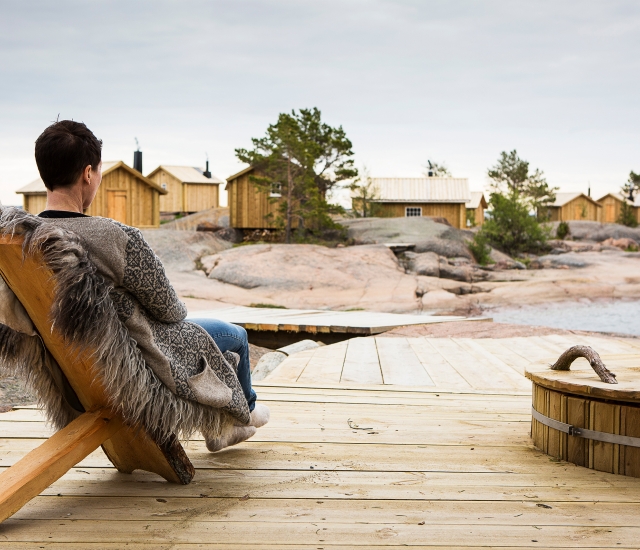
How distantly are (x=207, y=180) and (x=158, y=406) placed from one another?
42.9 meters

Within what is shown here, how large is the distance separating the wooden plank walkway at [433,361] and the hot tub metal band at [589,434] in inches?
39.9

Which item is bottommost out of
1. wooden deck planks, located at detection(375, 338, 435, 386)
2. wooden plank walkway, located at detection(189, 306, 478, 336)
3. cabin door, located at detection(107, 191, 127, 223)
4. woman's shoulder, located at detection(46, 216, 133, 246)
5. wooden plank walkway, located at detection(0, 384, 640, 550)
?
wooden plank walkway, located at detection(189, 306, 478, 336)

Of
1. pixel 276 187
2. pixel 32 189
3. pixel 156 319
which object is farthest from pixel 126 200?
pixel 156 319

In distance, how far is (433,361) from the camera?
5676 millimetres

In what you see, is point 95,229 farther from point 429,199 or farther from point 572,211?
point 572,211

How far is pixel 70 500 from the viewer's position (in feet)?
7.64

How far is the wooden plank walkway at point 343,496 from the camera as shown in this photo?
198 centimetres

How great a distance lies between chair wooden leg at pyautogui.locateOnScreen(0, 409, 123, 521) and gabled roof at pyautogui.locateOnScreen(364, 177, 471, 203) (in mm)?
32831

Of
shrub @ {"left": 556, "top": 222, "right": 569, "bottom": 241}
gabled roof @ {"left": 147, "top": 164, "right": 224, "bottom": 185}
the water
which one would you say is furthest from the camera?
gabled roof @ {"left": 147, "top": 164, "right": 224, "bottom": 185}

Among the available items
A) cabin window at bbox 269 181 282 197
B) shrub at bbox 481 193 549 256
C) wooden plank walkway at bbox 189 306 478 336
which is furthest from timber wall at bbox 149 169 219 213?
wooden plank walkway at bbox 189 306 478 336

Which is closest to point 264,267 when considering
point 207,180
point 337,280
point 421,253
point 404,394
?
point 337,280

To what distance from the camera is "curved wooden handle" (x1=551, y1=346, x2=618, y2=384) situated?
275 centimetres

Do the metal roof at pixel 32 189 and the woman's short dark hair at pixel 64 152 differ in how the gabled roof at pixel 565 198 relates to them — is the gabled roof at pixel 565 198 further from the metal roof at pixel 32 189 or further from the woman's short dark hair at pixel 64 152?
the woman's short dark hair at pixel 64 152

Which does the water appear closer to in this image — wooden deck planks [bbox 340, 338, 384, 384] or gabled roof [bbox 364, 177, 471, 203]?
wooden deck planks [bbox 340, 338, 384, 384]
